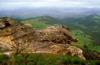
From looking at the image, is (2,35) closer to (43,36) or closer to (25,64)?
(43,36)

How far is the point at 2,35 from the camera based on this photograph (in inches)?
623

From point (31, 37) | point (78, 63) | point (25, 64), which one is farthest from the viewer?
point (31, 37)

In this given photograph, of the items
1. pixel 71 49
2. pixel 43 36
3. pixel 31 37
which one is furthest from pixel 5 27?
pixel 71 49

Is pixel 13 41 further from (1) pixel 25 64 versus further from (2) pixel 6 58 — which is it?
(1) pixel 25 64

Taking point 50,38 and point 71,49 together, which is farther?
point 50,38

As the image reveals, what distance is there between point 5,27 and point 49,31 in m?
11.2

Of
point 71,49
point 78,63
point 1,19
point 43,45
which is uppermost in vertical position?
point 1,19

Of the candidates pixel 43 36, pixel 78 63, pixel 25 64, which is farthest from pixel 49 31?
pixel 25 64

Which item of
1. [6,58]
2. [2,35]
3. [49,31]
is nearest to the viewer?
[6,58]

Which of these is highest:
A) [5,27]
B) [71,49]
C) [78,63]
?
[5,27]

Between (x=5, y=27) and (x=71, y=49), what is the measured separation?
1580 cm

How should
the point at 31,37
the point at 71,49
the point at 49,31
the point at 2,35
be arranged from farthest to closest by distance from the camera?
the point at 49,31
the point at 31,37
the point at 71,49
the point at 2,35

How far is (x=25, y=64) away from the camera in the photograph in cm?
677

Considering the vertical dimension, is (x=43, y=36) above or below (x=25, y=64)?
below
